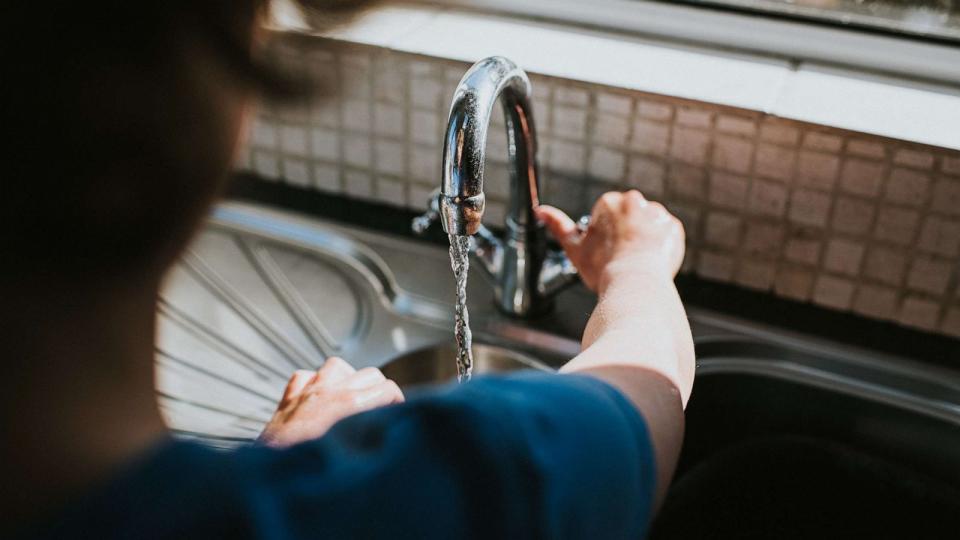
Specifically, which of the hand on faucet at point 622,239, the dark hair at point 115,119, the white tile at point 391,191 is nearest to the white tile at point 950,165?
the hand on faucet at point 622,239

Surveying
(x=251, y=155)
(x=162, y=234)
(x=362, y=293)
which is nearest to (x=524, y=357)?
(x=362, y=293)

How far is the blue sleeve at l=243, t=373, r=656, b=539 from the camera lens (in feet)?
1.24

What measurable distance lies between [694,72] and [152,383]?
70cm

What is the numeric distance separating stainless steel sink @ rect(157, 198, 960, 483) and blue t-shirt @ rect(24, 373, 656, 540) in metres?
0.48

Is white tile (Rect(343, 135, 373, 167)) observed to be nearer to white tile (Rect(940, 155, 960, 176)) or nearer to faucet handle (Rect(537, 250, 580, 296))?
faucet handle (Rect(537, 250, 580, 296))

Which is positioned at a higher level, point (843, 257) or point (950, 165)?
point (950, 165)

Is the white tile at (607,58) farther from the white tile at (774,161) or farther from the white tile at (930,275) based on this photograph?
the white tile at (930,275)

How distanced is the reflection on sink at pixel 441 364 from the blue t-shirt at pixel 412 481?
0.47 metres

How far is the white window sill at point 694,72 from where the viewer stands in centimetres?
86

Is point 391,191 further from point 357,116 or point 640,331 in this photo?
point 640,331

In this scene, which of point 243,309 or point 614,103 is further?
point 243,309

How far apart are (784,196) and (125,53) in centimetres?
71

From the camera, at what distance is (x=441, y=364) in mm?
971

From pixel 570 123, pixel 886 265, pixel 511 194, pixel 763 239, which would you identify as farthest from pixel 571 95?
pixel 886 265
